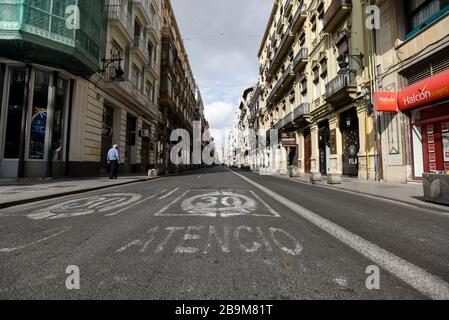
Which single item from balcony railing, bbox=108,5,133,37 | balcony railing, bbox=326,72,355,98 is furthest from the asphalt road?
balcony railing, bbox=108,5,133,37

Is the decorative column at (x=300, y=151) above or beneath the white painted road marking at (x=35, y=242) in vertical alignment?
above

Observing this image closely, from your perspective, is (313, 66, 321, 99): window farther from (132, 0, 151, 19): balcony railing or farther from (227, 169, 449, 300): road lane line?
(227, 169, 449, 300): road lane line

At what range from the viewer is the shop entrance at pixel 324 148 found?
62.3 ft

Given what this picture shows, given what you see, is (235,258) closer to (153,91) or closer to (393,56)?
(393,56)

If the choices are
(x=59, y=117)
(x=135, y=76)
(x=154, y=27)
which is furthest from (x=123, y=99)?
(x=154, y=27)

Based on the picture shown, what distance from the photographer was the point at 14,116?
38.1ft

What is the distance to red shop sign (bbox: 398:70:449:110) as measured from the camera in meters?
9.16

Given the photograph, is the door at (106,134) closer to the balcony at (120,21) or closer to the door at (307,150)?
the balcony at (120,21)

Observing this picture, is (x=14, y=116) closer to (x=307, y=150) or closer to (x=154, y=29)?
(x=154, y=29)

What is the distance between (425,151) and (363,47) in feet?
24.4

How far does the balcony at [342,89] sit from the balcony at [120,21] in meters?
14.5

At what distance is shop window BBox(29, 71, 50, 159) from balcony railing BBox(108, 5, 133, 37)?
6.22 meters

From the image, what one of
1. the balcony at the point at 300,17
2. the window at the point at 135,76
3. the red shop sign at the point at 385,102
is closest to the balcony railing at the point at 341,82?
the red shop sign at the point at 385,102
